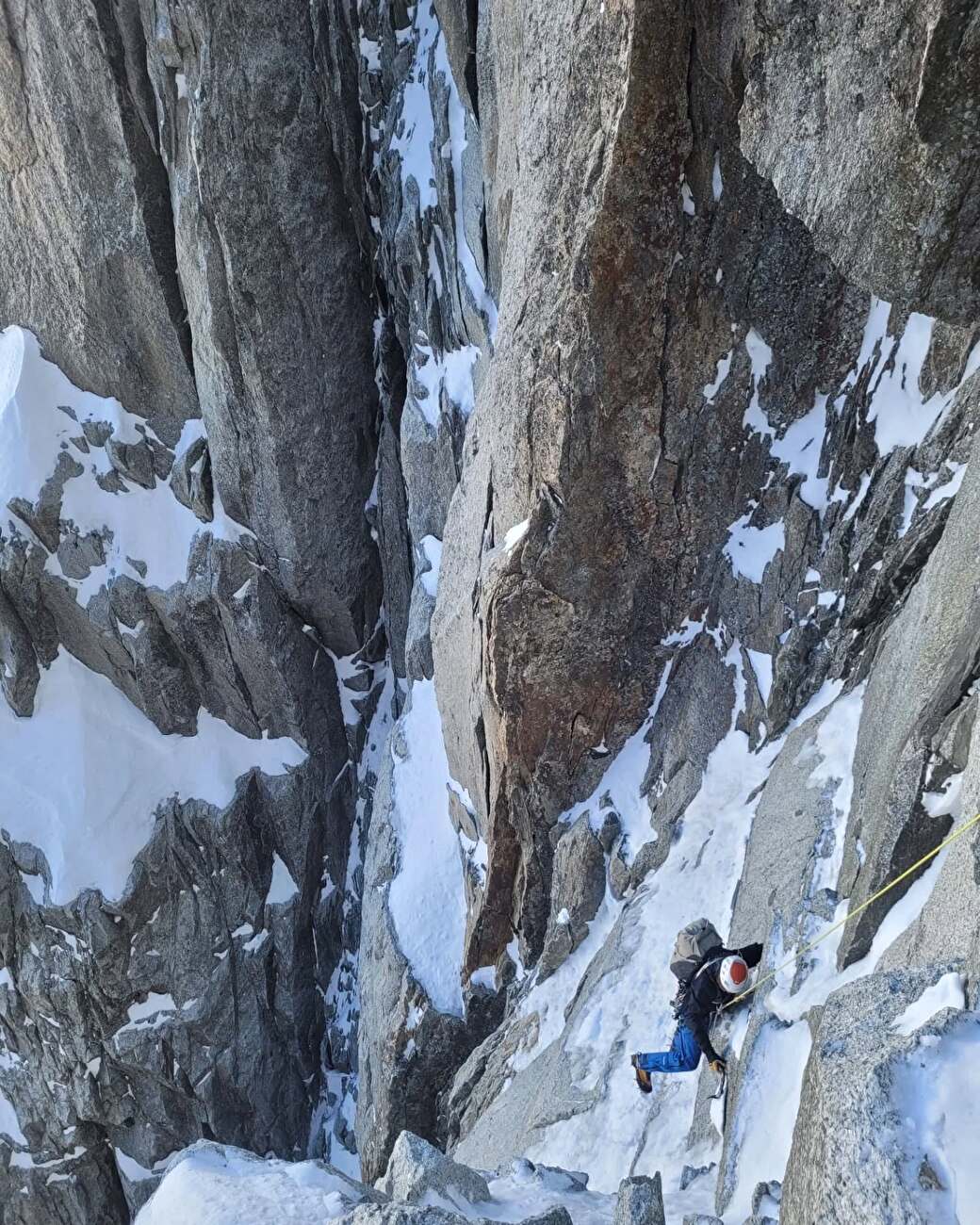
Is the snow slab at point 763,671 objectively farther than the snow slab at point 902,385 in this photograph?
Yes

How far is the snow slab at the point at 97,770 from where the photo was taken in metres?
22.8

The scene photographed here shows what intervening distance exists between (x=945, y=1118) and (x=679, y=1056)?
5.35 m

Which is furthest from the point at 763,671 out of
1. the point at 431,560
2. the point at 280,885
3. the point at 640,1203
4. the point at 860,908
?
the point at 280,885

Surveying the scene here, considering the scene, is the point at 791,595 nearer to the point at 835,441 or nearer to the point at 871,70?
the point at 835,441

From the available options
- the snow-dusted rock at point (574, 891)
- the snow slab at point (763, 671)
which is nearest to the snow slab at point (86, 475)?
the snow-dusted rock at point (574, 891)

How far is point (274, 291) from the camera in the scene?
71.0 feet

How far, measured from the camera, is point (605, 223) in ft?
36.7

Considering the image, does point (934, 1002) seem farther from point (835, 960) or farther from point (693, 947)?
point (693, 947)

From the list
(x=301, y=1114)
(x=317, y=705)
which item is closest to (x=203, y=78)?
(x=317, y=705)

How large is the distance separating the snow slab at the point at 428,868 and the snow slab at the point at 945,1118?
12948mm

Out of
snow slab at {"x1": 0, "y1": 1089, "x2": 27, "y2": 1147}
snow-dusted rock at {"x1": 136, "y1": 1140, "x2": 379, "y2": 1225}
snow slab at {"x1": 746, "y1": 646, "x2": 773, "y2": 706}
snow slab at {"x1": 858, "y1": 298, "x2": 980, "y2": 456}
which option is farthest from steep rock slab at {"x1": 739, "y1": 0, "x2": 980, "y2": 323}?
snow slab at {"x1": 0, "y1": 1089, "x2": 27, "y2": 1147}

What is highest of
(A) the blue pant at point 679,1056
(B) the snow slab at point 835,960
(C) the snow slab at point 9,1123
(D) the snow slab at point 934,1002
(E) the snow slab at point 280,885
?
(E) the snow slab at point 280,885

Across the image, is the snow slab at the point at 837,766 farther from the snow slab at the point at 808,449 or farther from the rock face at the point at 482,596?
the snow slab at the point at 808,449

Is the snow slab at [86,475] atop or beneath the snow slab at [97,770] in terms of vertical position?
atop
